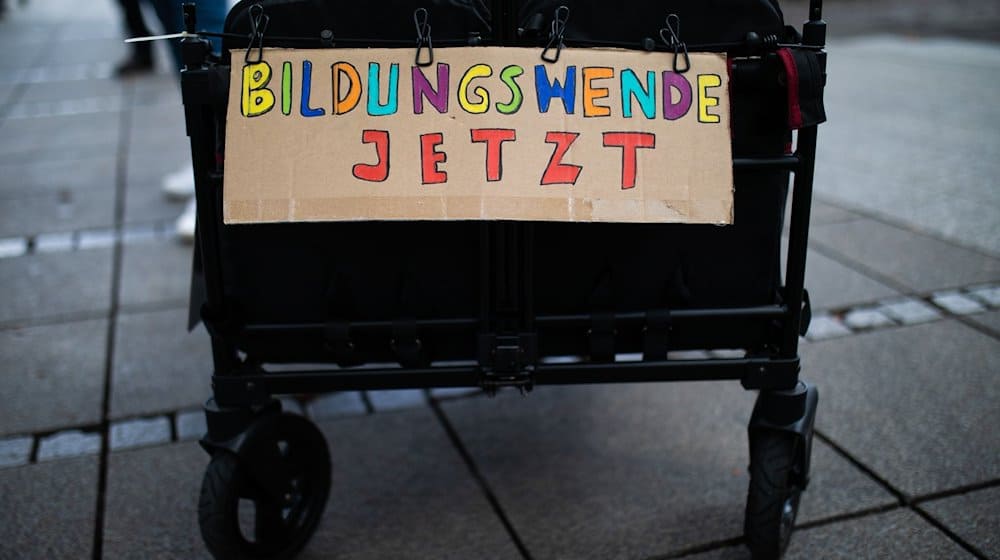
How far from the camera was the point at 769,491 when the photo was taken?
2178mm

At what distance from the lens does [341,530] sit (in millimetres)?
2512

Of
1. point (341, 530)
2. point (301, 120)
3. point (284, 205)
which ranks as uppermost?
point (301, 120)

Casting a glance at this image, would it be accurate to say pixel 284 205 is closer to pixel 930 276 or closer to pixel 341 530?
pixel 341 530

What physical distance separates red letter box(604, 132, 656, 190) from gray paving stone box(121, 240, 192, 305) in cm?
275

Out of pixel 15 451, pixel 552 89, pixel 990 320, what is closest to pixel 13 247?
pixel 15 451

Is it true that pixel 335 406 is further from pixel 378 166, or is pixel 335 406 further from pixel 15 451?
pixel 378 166

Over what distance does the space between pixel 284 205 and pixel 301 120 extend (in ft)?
0.59

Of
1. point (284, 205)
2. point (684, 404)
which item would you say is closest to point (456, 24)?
point (284, 205)

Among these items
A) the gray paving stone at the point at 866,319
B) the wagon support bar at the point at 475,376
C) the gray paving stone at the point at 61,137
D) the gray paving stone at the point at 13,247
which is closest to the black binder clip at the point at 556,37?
the wagon support bar at the point at 475,376

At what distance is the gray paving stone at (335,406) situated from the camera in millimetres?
3131

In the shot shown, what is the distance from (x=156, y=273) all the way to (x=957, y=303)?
11.8 feet

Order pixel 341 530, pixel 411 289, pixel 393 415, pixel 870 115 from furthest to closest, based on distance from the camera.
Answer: pixel 870 115
pixel 393 415
pixel 341 530
pixel 411 289

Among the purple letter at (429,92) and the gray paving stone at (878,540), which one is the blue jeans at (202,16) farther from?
the gray paving stone at (878,540)

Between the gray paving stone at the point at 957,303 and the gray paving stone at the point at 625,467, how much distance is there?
3.88ft
